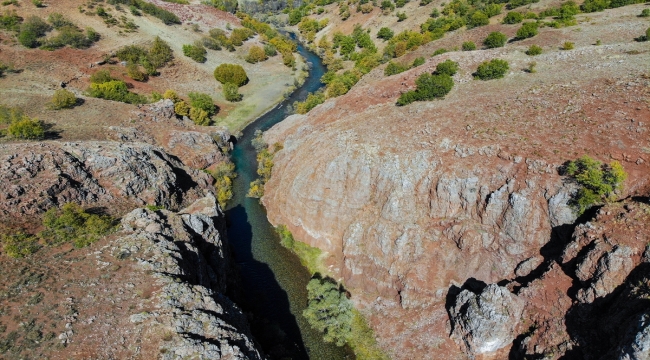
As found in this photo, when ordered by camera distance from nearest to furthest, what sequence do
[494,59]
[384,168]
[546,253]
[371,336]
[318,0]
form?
1. [546,253]
2. [371,336]
3. [384,168]
4. [494,59]
5. [318,0]

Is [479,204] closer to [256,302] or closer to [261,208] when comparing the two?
[256,302]

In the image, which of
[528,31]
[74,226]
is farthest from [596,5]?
[74,226]

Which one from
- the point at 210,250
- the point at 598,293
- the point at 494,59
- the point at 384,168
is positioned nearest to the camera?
the point at 598,293

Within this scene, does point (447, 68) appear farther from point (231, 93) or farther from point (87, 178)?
point (231, 93)

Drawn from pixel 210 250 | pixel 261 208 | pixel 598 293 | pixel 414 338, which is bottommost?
pixel 261 208

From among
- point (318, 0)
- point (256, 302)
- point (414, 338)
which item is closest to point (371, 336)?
point (414, 338)

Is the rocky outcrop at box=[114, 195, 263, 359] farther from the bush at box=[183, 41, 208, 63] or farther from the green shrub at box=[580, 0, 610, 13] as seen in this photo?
the green shrub at box=[580, 0, 610, 13]

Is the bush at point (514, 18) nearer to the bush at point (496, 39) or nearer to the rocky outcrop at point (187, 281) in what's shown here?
the bush at point (496, 39)
